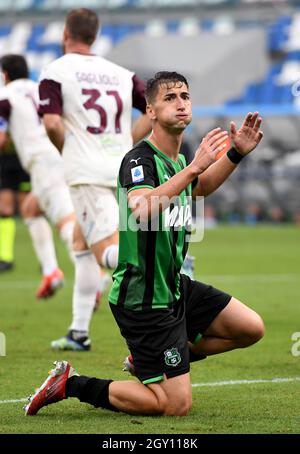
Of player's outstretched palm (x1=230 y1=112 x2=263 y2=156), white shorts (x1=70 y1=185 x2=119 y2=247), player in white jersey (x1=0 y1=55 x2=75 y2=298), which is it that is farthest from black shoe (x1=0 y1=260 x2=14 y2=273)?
player's outstretched palm (x1=230 y1=112 x2=263 y2=156)

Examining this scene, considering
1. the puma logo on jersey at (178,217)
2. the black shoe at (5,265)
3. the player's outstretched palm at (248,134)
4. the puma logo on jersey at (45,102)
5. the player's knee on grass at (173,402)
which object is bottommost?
the black shoe at (5,265)

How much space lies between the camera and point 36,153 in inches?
416

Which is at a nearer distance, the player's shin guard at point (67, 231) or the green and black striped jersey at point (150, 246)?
the green and black striped jersey at point (150, 246)

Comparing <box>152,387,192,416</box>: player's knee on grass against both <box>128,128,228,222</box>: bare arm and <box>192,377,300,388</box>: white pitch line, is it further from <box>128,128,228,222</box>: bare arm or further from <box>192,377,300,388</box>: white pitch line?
<box>192,377,300,388</box>: white pitch line

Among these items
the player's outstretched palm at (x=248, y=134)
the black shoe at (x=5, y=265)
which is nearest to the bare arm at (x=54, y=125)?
the player's outstretched palm at (x=248, y=134)

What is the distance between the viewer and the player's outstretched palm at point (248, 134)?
582 centimetres

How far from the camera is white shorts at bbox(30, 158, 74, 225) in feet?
32.9

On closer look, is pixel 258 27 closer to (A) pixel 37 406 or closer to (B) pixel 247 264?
(B) pixel 247 264

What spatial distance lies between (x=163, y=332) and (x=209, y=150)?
3.21 feet

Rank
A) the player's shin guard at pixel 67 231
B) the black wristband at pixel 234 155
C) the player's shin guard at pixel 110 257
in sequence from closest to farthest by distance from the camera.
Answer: the black wristband at pixel 234 155, the player's shin guard at pixel 110 257, the player's shin guard at pixel 67 231

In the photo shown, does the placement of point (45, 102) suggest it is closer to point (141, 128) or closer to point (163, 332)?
point (141, 128)

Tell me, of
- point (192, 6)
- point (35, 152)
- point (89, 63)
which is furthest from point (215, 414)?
point (192, 6)

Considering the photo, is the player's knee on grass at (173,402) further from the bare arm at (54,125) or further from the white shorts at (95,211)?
the bare arm at (54,125)

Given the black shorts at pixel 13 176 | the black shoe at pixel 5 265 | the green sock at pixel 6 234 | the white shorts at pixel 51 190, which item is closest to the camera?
the white shorts at pixel 51 190
